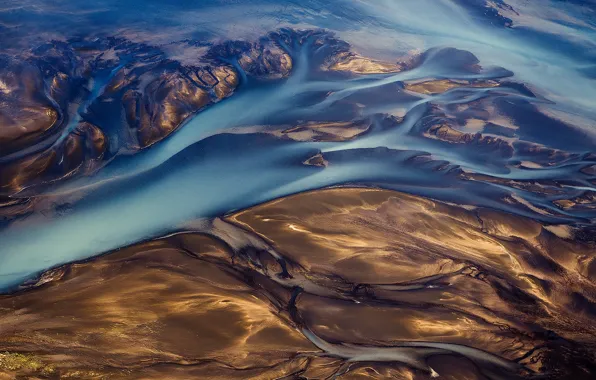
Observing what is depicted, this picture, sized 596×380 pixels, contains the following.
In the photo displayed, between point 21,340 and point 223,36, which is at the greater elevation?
point 223,36

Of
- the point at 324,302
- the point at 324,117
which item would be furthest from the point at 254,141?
the point at 324,302

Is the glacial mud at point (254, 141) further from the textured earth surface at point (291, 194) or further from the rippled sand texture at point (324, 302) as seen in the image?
the rippled sand texture at point (324, 302)

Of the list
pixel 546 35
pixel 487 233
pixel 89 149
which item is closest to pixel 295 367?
pixel 487 233

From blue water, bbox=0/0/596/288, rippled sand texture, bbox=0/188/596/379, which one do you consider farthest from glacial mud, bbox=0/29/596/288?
rippled sand texture, bbox=0/188/596/379

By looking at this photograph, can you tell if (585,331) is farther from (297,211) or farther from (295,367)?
(297,211)

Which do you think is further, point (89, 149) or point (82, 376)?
point (89, 149)

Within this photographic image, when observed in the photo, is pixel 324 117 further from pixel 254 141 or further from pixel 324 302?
pixel 324 302

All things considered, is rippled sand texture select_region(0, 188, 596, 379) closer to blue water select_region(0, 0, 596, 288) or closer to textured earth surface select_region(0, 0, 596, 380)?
textured earth surface select_region(0, 0, 596, 380)
